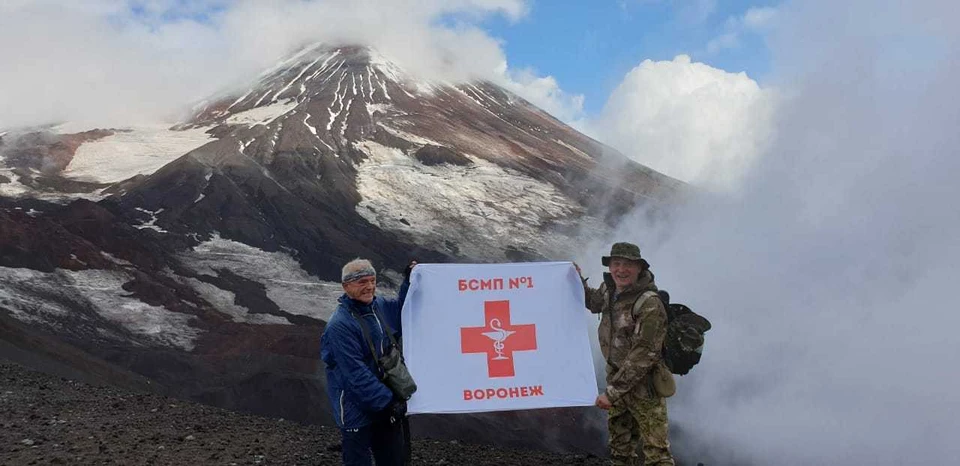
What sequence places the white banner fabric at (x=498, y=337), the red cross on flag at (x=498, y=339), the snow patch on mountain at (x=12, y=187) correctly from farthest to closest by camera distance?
the snow patch on mountain at (x=12, y=187)
the red cross on flag at (x=498, y=339)
the white banner fabric at (x=498, y=337)

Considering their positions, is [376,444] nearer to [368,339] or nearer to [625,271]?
[368,339]

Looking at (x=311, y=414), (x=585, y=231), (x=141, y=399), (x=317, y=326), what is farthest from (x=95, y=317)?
(x=585, y=231)

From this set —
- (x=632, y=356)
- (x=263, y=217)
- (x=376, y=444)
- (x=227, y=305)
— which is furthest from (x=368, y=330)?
(x=263, y=217)

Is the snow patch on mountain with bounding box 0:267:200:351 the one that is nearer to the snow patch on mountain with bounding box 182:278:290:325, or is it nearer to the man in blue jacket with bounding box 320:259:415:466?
the snow patch on mountain with bounding box 182:278:290:325

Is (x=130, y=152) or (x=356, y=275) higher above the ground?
(x=130, y=152)

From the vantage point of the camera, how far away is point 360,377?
12.4ft

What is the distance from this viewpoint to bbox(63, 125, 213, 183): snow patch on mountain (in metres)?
30.2

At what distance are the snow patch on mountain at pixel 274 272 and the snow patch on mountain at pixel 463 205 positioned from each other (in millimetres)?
5031

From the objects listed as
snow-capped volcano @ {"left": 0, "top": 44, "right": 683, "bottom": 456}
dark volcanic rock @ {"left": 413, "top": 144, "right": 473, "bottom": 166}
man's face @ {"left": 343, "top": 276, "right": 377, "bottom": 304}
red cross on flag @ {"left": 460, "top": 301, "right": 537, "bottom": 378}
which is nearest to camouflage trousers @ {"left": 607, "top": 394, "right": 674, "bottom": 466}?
red cross on flag @ {"left": 460, "top": 301, "right": 537, "bottom": 378}

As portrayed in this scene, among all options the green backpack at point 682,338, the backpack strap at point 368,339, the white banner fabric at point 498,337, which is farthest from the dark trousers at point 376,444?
the green backpack at point 682,338

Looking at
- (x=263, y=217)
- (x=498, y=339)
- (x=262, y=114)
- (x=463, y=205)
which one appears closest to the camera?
(x=498, y=339)

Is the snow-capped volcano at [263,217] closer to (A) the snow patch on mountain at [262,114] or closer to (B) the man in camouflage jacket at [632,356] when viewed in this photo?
(A) the snow patch on mountain at [262,114]

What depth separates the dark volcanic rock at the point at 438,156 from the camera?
3573cm

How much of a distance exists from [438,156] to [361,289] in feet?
107
